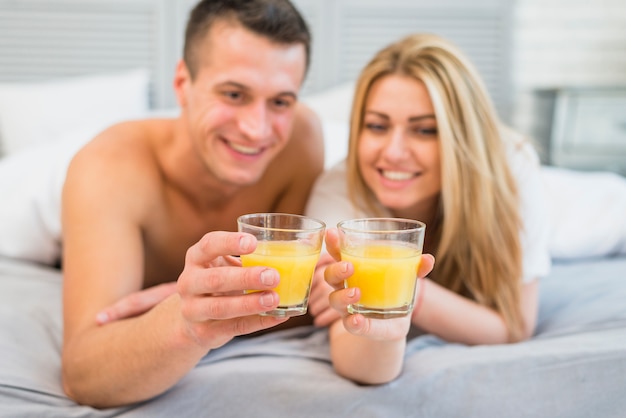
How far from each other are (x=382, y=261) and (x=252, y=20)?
3.09ft

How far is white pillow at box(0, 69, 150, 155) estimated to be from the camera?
330cm

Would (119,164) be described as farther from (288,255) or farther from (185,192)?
(288,255)

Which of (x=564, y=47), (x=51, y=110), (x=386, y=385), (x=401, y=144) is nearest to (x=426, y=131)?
(x=401, y=144)

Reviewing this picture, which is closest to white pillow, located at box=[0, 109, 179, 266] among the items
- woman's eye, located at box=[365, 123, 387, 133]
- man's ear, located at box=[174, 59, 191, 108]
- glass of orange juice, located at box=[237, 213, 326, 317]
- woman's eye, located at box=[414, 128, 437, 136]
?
man's ear, located at box=[174, 59, 191, 108]

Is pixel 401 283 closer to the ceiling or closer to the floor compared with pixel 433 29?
closer to the floor

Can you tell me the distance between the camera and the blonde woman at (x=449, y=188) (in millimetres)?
1648

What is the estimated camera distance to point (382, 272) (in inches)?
39.6

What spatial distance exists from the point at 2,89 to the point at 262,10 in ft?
7.43

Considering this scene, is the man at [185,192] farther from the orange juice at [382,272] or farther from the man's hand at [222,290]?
the orange juice at [382,272]

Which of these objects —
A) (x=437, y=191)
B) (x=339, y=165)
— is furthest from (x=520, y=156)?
(x=339, y=165)

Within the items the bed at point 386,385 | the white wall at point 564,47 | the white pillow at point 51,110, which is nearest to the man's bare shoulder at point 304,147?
the bed at point 386,385

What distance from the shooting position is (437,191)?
1755mm

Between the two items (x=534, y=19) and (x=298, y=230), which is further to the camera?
(x=534, y=19)

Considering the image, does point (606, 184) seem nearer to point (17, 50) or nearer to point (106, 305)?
point (106, 305)
